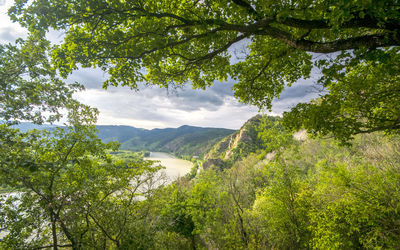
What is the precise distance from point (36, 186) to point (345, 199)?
10857mm

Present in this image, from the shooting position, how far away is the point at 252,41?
4.23 m

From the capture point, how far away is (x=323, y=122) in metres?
3.63

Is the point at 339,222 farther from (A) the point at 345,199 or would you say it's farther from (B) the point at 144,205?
(B) the point at 144,205

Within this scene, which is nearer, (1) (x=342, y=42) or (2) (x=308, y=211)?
(1) (x=342, y=42)

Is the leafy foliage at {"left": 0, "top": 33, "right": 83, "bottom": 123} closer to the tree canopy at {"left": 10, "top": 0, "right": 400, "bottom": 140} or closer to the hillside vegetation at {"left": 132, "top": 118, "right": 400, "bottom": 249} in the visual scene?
the tree canopy at {"left": 10, "top": 0, "right": 400, "bottom": 140}

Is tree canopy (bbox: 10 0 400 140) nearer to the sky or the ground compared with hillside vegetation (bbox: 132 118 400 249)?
nearer to the sky

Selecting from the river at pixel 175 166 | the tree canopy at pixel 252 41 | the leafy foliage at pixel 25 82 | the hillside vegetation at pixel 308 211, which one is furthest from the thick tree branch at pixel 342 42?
the river at pixel 175 166

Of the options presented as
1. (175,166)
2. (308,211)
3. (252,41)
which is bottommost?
(175,166)

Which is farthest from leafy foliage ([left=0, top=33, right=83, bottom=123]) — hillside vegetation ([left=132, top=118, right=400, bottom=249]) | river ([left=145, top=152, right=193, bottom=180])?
river ([left=145, top=152, right=193, bottom=180])

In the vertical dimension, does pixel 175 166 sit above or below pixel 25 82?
below

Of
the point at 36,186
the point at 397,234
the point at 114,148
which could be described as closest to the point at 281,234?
the point at 397,234

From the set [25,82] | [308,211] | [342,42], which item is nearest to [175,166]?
[308,211]

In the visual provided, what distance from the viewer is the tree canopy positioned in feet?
7.98

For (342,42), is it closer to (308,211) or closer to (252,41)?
(252,41)
